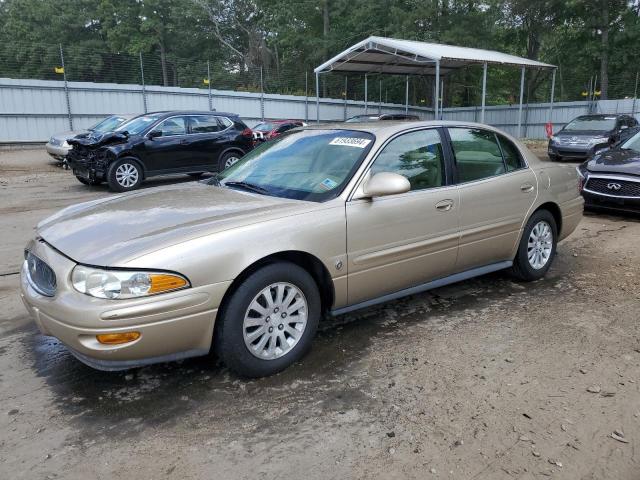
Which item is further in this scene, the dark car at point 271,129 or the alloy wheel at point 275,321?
the dark car at point 271,129

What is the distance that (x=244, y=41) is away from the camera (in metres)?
46.2

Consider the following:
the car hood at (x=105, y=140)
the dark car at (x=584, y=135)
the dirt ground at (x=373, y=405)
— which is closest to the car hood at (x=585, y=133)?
the dark car at (x=584, y=135)

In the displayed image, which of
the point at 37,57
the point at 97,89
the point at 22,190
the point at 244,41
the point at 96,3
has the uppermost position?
the point at 96,3

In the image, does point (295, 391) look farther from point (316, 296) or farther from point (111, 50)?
point (111, 50)

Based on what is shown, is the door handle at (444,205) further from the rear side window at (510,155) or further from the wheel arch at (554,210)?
the wheel arch at (554,210)

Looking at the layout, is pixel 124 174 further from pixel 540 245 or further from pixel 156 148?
pixel 540 245

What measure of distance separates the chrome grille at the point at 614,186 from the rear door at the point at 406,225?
4.85 m

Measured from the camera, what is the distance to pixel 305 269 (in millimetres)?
3445

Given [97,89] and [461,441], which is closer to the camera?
[461,441]

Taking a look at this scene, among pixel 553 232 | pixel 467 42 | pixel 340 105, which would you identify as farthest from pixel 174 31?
pixel 553 232

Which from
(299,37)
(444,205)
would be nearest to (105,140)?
(444,205)

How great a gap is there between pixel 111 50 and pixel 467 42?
96.4ft

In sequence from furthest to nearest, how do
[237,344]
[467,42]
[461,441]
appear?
[467,42] < [237,344] < [461,441]

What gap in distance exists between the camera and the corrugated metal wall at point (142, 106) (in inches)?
778
